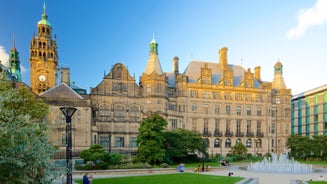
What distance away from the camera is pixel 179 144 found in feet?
131

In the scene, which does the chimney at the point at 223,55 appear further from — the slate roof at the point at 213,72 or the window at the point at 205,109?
the window at the point at 205,109

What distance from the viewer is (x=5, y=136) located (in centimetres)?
888

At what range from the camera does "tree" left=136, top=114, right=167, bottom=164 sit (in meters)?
35.4

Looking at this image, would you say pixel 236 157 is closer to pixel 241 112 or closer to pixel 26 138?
pixel 241 112

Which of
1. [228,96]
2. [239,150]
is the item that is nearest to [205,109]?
[228,96]

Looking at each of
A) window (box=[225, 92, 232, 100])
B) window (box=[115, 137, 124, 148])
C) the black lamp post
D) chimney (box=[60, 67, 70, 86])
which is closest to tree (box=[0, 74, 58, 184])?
the black lamp post

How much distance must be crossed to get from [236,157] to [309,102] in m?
40.7

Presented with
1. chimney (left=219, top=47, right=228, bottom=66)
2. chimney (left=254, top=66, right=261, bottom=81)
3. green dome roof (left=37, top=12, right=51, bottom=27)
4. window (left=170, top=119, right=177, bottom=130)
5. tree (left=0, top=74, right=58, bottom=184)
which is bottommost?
window (left=170, top=119, right=177, bottom=130)

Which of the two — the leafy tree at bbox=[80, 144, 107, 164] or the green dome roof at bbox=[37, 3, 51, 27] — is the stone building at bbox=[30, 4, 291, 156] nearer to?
the green dome roof at bbox=[37, 3, 51, 27]

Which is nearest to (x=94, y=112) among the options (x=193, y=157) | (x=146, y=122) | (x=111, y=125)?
(x=111, y=125)

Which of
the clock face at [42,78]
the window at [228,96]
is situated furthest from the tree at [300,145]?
the clock face at [42,78]

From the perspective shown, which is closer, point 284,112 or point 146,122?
point 146,122

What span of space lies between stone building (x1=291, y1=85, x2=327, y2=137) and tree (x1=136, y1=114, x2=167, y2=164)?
54.6 metres

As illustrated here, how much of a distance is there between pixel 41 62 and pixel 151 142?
45.2 meters
